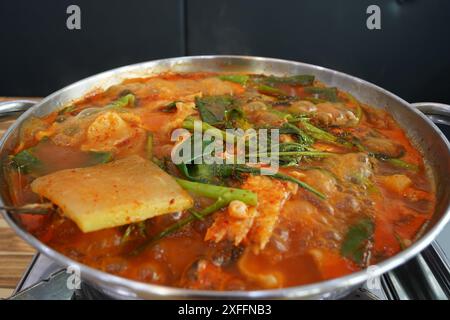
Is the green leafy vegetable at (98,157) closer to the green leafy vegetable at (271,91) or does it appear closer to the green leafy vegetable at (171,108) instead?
the green leafy vegetable at (171,108)

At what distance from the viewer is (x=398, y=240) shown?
1.59 meters

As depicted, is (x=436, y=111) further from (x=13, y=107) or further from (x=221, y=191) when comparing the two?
(x=13, y=107)

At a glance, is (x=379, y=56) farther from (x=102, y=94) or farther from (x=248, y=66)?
(x=102, y=94)

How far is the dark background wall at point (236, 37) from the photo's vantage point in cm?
412

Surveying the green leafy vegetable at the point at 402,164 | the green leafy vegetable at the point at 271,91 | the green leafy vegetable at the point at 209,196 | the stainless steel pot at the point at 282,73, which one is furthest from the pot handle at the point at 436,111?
the green leafy vegetable at the point at 209,196

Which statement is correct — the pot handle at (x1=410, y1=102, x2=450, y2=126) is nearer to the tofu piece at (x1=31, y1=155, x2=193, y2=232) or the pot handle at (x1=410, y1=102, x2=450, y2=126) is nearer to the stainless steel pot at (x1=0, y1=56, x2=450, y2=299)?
the stainless steel pot at (x1=0, y1=56, x2=450, y2=299)

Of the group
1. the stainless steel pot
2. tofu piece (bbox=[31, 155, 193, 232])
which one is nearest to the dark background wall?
the stainless steel pot

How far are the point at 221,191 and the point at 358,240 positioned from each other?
0.54 m

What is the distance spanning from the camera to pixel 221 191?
1.58 m

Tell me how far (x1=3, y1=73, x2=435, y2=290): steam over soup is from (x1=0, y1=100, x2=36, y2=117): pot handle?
79 mm

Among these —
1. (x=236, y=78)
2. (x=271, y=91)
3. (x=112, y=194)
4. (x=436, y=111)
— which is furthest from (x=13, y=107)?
(x=436, y=111)

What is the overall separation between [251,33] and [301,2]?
22.6 inches

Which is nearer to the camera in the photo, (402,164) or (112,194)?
(112,194)

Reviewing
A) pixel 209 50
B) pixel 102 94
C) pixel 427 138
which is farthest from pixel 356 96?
pixel 209 50
